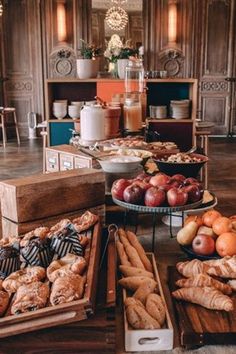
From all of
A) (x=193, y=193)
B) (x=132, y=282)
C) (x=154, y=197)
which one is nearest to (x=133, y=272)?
(x=132, y=282)

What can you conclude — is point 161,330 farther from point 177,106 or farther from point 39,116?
point 39,116

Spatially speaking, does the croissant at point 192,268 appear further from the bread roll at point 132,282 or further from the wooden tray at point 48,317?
the wooden tray at point 48,317

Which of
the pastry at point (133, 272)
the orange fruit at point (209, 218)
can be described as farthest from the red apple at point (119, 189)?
the orange fruit at point (209, 218)

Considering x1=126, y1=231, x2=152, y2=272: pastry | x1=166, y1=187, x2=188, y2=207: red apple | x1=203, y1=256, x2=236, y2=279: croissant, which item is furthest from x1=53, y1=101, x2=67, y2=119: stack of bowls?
x1=203, y1=256, x2=236, y2=279: croissant

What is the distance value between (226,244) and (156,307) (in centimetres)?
63

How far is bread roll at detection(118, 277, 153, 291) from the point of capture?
188 cm

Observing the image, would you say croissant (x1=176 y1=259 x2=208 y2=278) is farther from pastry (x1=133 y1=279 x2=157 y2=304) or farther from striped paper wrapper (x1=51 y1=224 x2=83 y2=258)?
striped paper wrapper (x1=51 y1=224 x2=83 y2=258)

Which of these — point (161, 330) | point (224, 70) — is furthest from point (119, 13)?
point (161, 330)

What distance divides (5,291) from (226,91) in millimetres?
8654

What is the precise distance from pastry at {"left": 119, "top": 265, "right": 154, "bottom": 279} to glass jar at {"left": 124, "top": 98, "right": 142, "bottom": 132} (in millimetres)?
1889

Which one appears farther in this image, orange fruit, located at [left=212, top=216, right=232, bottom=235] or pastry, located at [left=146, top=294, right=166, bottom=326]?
orange fruit, located at [left=212, top=216, right=232, bottom=235]

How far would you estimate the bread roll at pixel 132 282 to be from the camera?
188 centimetres

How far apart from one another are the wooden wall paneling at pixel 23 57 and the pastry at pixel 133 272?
7.99 m

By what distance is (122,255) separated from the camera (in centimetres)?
212
